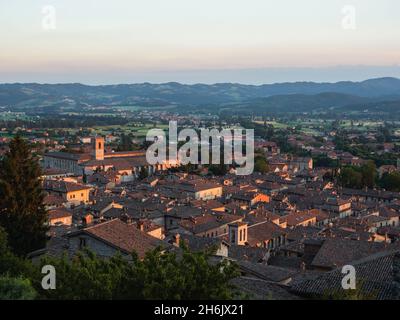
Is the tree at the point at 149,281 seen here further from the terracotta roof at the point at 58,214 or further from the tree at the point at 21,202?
the terracotta roof at the point at 58,214

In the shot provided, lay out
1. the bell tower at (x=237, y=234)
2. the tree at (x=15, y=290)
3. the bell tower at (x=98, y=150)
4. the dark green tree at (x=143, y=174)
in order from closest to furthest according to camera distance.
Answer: the tree at (x=15, y=290), the bell tower at (x=237, y=234), the dark green tree at (x=143, y=174), the bell tower at (x=98, y=150)

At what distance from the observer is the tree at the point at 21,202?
21891 mm

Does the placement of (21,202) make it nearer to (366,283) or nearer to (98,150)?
(366,283)

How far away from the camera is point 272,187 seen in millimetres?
63531

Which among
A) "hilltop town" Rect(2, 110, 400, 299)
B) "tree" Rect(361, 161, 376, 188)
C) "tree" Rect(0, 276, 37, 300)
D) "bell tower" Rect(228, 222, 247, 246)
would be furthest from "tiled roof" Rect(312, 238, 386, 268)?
"tree" Rect(361, 161, 376, 188)

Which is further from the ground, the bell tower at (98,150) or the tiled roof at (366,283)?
the tiled roof at (366,283)

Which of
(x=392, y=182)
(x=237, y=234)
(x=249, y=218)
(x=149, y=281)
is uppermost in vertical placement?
(x=149, y=281)

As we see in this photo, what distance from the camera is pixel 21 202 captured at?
74.1 feet

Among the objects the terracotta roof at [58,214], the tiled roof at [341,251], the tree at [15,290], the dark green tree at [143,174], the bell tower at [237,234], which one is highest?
the tree at [15,290]

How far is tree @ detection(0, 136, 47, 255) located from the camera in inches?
862

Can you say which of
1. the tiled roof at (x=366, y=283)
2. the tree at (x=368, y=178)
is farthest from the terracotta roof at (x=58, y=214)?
the tree at (x=368, y=178)

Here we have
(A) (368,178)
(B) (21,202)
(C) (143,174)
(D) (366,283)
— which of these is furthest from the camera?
(C) (143,174)

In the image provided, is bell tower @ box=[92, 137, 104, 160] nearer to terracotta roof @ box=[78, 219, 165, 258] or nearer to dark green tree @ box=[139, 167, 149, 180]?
dark green tree @ box=[139, 167, 149, 180]

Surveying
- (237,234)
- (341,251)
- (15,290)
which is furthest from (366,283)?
(237,234)
